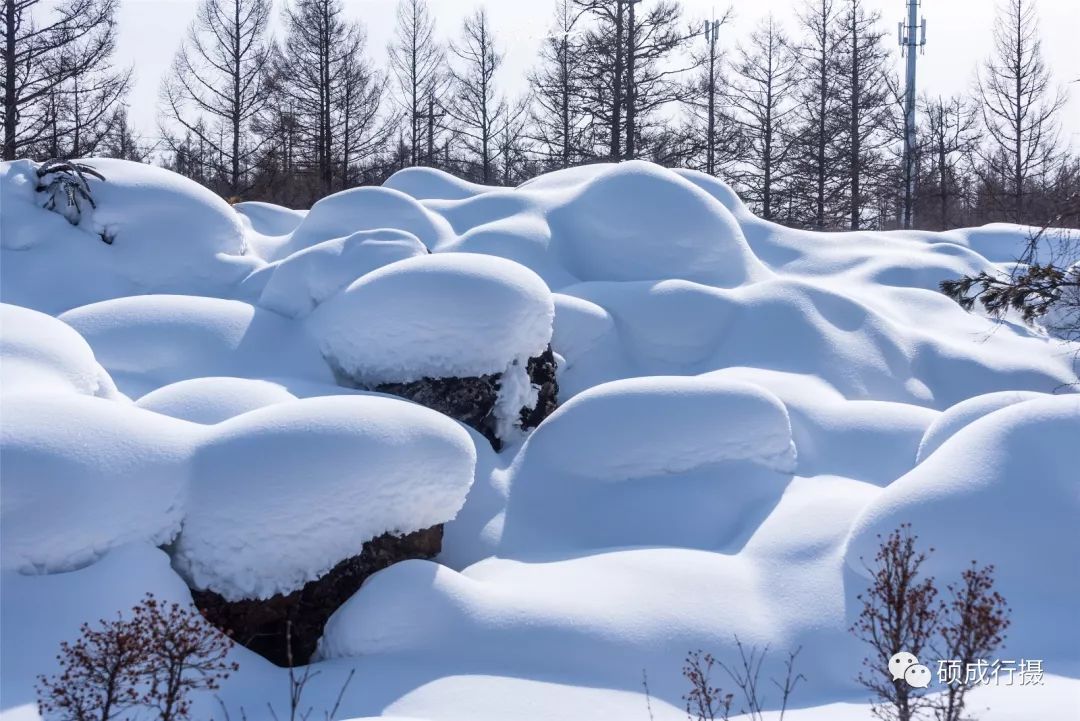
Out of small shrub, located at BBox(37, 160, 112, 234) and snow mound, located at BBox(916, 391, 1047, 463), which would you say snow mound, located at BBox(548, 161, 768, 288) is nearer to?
snow mound, located at BBox(916, 391, 1047, 463)

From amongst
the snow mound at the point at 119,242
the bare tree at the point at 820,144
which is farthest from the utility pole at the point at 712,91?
the snow mound at the point at 119,242

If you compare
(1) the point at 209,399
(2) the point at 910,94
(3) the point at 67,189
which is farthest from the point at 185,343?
(2) the point at 910,94

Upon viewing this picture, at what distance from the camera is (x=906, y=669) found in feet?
8.27

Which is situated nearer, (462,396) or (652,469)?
(652,469)

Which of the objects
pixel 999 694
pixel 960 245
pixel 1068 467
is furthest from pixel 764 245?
pixel 999 694

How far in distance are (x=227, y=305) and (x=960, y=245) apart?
9.34 meters

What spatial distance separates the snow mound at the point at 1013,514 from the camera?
405 centimetres

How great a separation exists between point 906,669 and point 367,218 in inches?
299

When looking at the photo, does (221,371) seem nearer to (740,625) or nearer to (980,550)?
(740,625)

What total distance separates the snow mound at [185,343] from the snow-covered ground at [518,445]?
27 mm

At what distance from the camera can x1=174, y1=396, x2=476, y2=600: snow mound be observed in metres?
3.90

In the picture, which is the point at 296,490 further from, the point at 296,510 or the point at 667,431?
the point at 667,431

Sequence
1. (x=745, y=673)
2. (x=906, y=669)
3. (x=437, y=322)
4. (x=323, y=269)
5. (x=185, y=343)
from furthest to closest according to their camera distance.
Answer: (x=323, y=269)
(x=185, y=343)
(x=437, y=322)
(x=745, y=673)
(x=906, y=669)

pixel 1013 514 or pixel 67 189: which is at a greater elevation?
pixel 67 189
